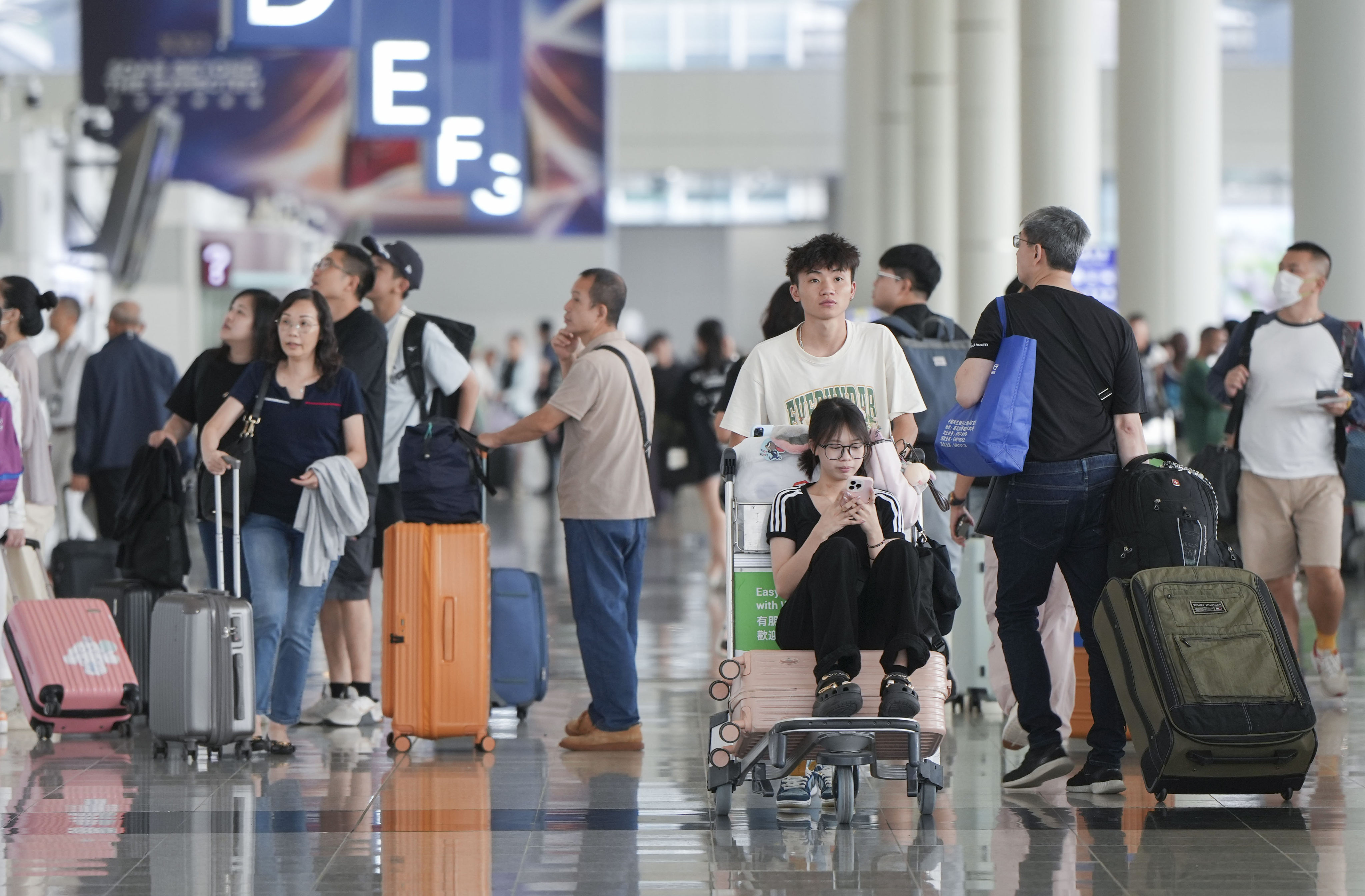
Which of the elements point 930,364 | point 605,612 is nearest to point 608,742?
point 605,612

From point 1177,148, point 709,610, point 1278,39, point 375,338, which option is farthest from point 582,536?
point 1278,39

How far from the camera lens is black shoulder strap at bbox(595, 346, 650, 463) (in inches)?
262

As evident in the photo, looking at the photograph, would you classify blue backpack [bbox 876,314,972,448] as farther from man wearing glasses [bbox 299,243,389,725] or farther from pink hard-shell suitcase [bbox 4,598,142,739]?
pink hard-shell suitcase [bbox 4,598,142,739]

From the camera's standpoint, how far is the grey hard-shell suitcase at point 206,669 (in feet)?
20.9

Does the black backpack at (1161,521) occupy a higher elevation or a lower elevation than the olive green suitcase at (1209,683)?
higher

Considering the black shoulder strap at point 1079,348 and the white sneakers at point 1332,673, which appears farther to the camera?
the white sneakers at point 1332,673

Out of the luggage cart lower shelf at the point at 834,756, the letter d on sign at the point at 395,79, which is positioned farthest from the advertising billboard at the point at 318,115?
the luggage cart lower shelf at the point at 834,756

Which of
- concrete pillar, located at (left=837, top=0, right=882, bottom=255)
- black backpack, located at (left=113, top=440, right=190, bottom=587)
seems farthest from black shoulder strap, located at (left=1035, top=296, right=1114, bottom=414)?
concrete pillar, located at (left=837, top=0, right=882, bottom=255)

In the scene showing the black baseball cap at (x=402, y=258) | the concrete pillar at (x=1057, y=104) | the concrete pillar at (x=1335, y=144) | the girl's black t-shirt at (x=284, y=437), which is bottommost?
the girl's black t-shirt at (x=284, y=437)

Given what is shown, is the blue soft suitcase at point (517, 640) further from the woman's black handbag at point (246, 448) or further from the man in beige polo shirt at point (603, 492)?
the woman's black handbag at point (246, 448)

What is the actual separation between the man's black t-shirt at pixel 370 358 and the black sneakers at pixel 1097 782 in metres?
2.78

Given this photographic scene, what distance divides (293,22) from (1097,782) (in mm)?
6480

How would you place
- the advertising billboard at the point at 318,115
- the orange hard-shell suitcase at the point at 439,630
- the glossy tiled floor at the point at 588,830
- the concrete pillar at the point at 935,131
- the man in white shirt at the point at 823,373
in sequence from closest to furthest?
the glossy tiled floor at the point at 588,830, the man in white shirt at the point at 823,373, the orange hard-shell suitcase at the point at 439,630, the concrete pillar at the point at 935,131, the advertising billboard at the point at 318,115

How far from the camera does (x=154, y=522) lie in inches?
286
